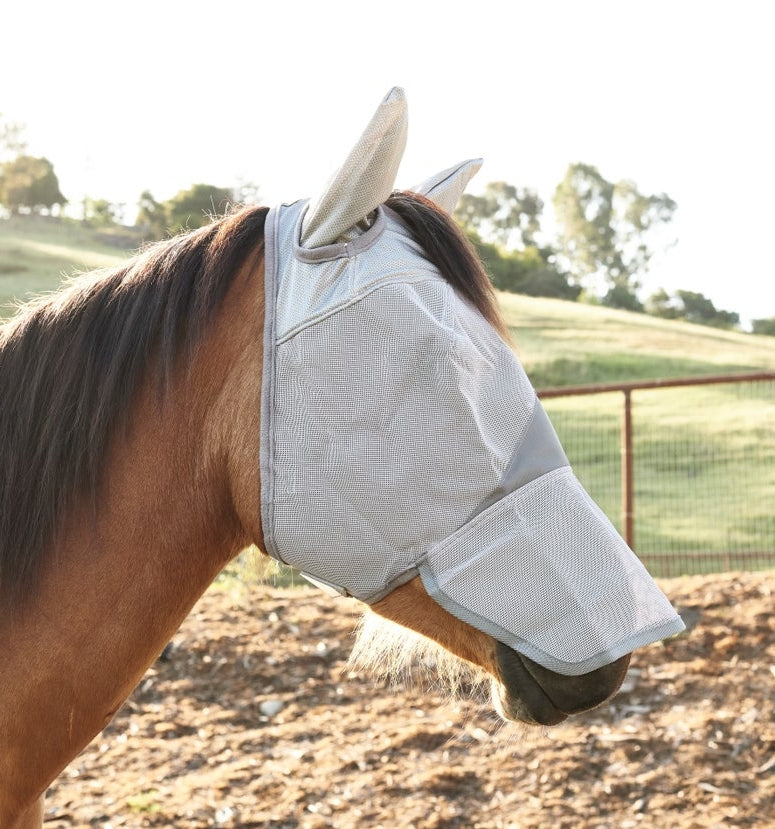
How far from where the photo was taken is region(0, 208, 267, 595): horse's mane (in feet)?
4.98

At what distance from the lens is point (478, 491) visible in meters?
1.45

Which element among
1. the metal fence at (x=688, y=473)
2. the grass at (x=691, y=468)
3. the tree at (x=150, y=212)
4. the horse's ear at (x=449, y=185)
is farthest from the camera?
the tree at (x=150, y=212)

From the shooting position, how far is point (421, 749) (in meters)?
4.05

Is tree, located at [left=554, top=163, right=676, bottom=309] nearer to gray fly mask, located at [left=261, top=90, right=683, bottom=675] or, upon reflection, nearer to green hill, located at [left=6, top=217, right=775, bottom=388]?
green hill, located at [left=6, top=217, right=775, bottom=388]

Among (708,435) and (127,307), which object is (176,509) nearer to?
(127,307)

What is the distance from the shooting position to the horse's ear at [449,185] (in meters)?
1.74

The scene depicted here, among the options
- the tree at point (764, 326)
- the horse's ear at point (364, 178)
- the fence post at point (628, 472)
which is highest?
the horse's ear at point (364, 178)

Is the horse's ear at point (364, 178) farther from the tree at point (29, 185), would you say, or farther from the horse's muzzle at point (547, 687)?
the tree at point (29, 185)

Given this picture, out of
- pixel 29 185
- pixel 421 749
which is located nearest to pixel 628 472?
pixel 421 749

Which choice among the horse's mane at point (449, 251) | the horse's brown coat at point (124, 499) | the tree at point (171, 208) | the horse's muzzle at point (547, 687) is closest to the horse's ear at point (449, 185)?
the horse's mane at point (449, 251)

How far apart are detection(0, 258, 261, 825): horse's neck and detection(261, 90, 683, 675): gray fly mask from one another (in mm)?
79

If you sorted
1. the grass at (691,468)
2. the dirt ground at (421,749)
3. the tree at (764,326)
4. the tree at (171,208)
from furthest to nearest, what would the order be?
1. the tree at (764,326)
2. the tree at (171,208)
3. the grass at (691,468)
4. the dirt ground at (421,749)

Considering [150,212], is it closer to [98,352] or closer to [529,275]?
[529,275]

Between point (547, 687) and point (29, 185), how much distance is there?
160ft
